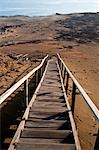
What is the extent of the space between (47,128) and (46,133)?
43 centimetres

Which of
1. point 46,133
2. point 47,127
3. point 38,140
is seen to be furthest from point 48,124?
point 38,140

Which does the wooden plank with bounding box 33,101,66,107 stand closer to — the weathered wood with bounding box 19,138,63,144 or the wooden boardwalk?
the wooden boardwalk

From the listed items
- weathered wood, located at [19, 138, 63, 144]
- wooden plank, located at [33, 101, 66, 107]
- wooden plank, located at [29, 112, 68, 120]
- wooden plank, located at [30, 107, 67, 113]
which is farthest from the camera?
wooden plank, located at [33, 101, 66, 107]

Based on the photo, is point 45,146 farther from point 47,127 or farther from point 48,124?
point 48,124

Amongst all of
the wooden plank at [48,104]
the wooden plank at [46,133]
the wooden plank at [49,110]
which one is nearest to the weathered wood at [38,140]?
the wooden plank at [46,133]

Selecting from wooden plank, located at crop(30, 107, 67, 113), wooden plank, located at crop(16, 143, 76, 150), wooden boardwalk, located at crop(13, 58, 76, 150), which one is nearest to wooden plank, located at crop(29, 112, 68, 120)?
wooden boardwalk, located at crop(13, 58, 76, 150)

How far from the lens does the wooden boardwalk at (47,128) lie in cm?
580

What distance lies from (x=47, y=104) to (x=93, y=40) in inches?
1989

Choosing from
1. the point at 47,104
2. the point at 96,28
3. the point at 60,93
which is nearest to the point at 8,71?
the point at 60,93

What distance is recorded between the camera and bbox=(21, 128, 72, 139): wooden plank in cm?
639

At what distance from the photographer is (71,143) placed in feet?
20.0

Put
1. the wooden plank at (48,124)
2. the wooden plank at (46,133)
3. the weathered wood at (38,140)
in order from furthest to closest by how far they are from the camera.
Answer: the wooden plank at (48,124) → the wooden plank at (46,133) → the weathered wood at (38,140)

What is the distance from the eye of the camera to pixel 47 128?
6.94 meters

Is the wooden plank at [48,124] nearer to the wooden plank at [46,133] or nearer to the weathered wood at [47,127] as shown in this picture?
the weathered wood at [47,127]
